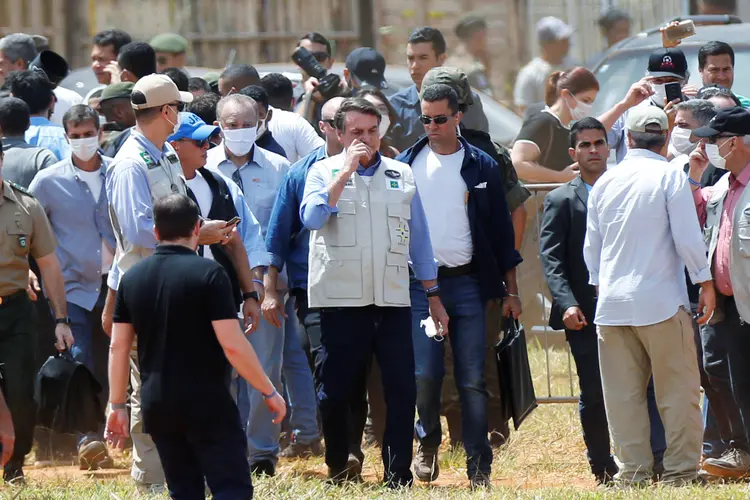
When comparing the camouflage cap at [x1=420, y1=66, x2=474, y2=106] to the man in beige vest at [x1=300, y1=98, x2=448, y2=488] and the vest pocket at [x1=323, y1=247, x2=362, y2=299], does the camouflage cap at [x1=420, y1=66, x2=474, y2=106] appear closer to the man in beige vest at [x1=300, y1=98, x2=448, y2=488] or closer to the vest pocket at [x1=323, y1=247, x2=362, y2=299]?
the man in beige vest at [x1=300, y1=98, x2=448, y2=488]

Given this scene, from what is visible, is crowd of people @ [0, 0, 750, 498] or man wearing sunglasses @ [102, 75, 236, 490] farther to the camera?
man wearing sunglasses @ [102, 75, 236, 490]

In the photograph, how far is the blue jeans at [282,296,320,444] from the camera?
32.6 ft

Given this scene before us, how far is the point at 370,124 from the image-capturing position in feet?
27.6

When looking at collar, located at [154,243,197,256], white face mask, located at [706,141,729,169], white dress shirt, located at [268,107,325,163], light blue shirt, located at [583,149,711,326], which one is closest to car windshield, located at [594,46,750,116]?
white dress shirt, located at [268,107,325,163]

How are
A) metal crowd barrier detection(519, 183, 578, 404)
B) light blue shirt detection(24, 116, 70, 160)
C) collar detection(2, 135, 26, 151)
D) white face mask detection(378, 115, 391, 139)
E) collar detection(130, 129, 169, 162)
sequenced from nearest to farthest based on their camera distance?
collar detection(130, 129, 169, 162), white face mask detection(378, 115, 391, 139), collar detection(2, 135, 26, 151), light blue shirt detection(24, 116, 70, 160), metal crowd barrier detection(519, 183, 578, 404)

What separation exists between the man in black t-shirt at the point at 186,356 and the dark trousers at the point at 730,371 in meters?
2.92

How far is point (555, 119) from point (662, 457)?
3.14m

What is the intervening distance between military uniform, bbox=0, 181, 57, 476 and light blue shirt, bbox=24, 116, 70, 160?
1.47 m

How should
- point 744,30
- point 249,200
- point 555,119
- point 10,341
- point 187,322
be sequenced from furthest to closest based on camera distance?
point 744,30
point 555,119
point 249,200
point 10,341
point 187,322

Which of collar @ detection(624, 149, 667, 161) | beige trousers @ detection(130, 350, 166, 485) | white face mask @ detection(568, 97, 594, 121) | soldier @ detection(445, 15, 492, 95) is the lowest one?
beige trousers @ detection(130, 350, 166, 485)

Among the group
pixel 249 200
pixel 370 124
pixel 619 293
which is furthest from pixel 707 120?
pixel 249 200

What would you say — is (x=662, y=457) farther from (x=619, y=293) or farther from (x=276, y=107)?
(x=276, y=107)

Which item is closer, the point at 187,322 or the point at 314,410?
the point at 187,322

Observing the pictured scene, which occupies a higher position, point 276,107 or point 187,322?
point 276,107
